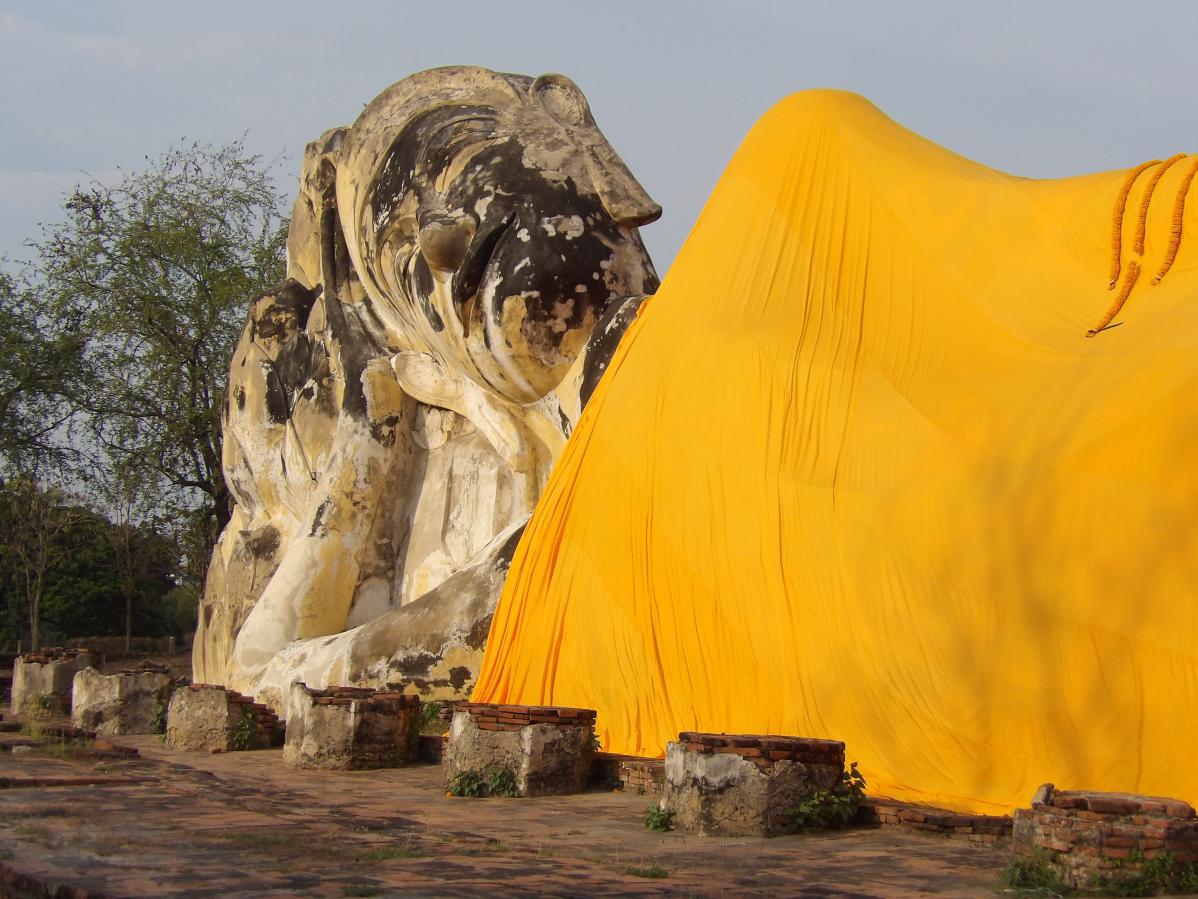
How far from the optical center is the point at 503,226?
10.9m

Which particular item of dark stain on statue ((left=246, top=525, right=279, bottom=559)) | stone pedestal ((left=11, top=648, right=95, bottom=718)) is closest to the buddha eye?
dark stain on statue ((left=246, top=525, right=279, bottom=559))

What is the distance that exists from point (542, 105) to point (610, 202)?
4.42 ft

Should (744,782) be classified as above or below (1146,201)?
below

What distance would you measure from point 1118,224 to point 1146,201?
162mm

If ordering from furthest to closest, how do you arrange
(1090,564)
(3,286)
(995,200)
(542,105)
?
(3,286) < (542,105) < (995,200) < (1090,564)

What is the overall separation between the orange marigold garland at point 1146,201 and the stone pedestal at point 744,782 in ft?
9.92

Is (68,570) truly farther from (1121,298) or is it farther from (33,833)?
(1121,298)

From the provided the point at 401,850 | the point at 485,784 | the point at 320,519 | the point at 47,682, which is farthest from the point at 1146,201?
the point at 47,682

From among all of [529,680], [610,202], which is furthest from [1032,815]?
[610,202]

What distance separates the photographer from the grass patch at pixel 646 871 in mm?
4738

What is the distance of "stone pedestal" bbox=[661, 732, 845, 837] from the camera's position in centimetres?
572

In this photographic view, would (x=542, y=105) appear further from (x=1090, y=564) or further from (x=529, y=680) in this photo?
(x=1090, y=564)

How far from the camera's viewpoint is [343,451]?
38.8ft

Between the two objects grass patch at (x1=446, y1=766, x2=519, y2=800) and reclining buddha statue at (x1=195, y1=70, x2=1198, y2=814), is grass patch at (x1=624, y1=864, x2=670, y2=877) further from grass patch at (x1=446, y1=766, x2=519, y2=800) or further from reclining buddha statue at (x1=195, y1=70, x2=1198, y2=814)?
grass patch at (x1=446, y1=766, x2=519, y2=800)
